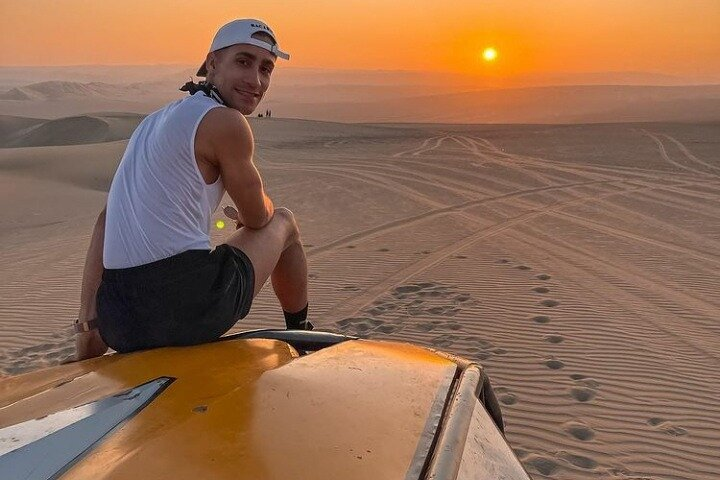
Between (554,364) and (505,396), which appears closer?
(505,396)

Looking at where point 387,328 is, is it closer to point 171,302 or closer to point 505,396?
point 505,396

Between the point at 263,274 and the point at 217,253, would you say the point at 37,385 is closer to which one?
the point at 217,253

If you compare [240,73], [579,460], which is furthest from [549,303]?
[240,73]

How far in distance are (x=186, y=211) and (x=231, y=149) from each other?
326mm

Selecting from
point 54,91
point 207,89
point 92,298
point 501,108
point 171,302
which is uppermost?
point 54,91

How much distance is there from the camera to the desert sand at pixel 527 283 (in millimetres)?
4035

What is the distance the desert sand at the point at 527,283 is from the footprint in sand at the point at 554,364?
2 centimetres

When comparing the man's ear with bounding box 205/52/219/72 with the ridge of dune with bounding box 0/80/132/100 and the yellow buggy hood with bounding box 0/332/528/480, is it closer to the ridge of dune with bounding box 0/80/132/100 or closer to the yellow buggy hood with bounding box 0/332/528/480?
the yellow buggy hood with bounding box 0/332/528/480

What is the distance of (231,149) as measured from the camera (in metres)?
2.69

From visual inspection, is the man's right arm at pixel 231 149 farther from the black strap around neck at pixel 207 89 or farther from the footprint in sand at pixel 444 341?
the footprint in sand at pixel 444 341

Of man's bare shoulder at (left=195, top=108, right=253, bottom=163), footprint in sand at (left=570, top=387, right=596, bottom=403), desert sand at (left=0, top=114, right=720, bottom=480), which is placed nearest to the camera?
man's bare shoulder at (left=195, top=108, right=253, bottom=163)

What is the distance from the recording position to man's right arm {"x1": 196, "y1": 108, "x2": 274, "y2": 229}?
2.64 metres

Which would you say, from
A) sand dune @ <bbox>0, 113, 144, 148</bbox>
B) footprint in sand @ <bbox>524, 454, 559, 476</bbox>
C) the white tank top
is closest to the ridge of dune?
sand dune @ <bbox>0, 113, 144, 148</bbox>

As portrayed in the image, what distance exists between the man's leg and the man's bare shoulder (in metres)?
0.57
